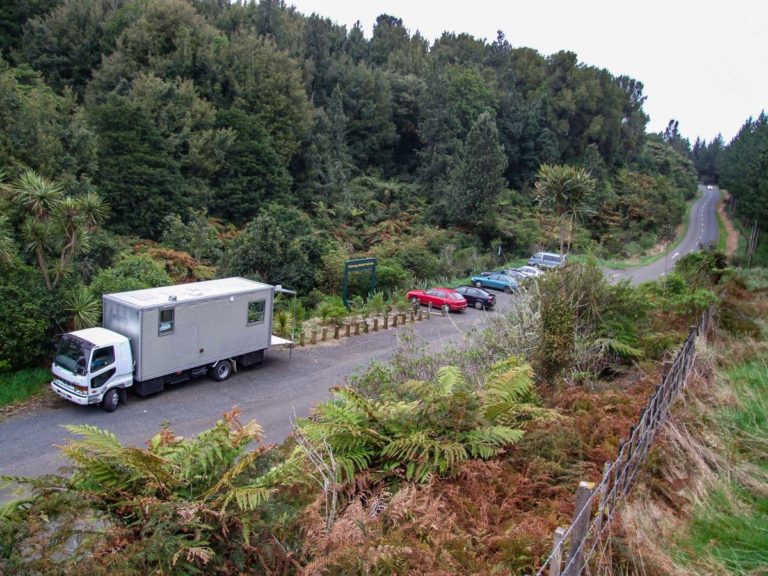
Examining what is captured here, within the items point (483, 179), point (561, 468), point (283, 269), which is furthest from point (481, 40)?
point (561, 468)

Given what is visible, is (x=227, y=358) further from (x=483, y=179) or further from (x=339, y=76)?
(x=339, y=76)

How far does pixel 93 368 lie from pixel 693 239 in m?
56.4

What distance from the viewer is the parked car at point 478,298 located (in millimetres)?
26250

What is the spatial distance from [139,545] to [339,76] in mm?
55368

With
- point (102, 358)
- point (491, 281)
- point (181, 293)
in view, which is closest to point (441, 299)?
point (491, 281)

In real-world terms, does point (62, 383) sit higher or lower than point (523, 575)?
lower

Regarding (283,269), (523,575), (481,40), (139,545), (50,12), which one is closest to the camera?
(139,545)

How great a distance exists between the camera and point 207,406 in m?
13.2

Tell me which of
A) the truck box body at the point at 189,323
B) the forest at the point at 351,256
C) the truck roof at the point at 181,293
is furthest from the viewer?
the truck roof at the point at 181,293

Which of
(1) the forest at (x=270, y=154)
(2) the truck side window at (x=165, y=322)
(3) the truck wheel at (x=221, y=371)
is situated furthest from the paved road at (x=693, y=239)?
(2) the truck side window at (x=165, y=322)

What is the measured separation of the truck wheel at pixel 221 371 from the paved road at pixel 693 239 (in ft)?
54.4

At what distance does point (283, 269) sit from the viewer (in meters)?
23.8

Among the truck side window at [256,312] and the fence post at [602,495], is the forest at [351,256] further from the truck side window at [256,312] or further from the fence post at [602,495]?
the truck side window at [256,312]

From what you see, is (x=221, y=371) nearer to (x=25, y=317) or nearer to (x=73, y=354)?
(x=73, y=354)
